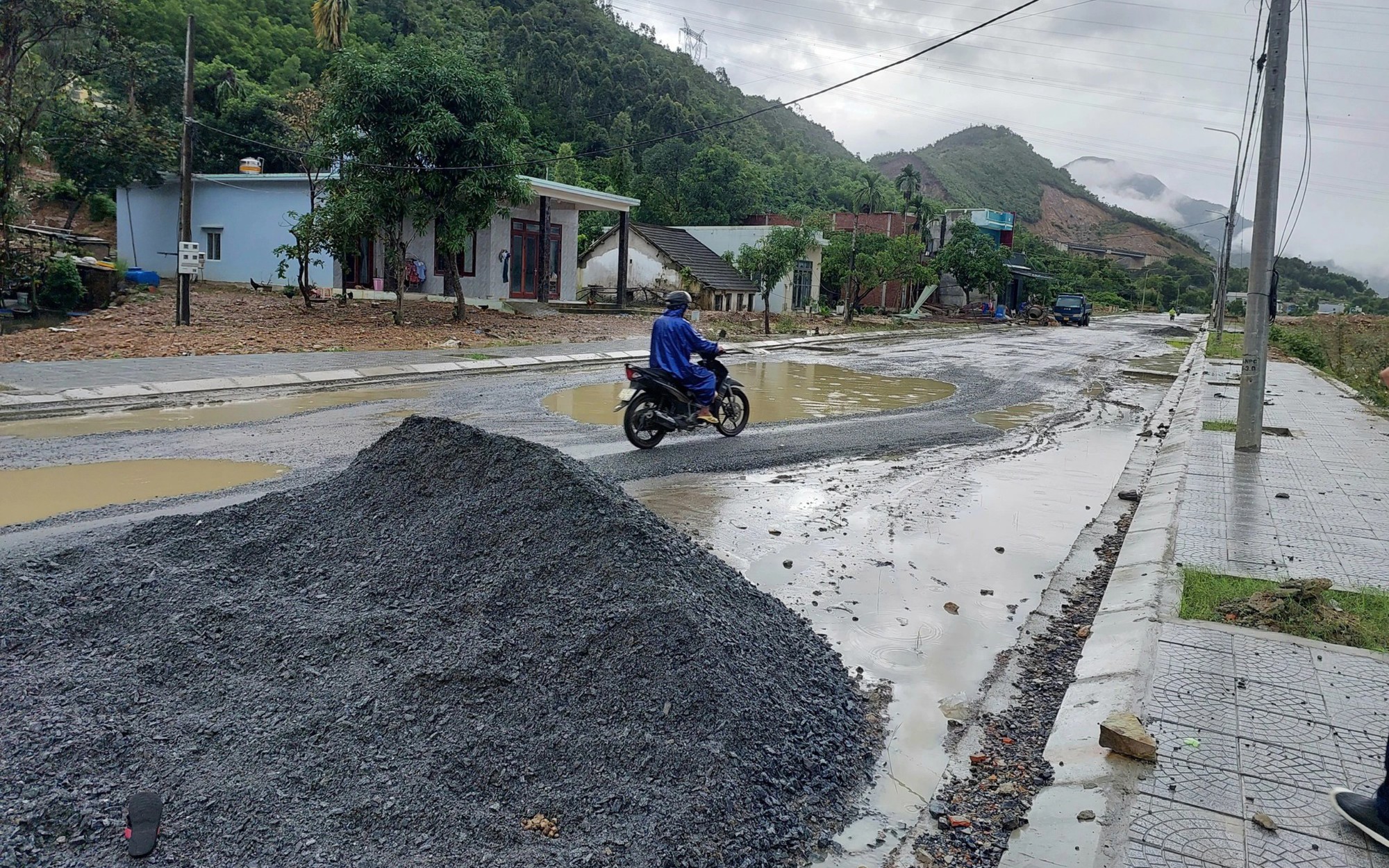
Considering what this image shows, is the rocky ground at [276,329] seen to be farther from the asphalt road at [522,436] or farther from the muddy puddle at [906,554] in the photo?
the muddy puddle at [906,554]

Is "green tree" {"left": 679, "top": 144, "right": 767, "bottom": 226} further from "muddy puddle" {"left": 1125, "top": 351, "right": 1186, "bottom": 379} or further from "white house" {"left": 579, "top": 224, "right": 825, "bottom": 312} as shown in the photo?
"muddy puddle" {"left": 1125, "top": 351, "right": 1186, "bottom": 379}

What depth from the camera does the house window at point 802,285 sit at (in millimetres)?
44562

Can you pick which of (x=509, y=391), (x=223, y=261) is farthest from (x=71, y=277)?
(x=509, y=391)

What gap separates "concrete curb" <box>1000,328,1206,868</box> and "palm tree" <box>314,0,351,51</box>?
35.6 m

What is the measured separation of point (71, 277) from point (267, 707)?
27341 mm

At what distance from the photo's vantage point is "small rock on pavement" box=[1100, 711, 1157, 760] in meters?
3.67

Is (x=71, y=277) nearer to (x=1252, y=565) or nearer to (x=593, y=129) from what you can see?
(x=1252, y=565)

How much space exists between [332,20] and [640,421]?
1241 inches

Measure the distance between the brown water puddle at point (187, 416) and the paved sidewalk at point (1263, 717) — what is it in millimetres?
10521

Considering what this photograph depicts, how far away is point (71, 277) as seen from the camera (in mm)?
25859

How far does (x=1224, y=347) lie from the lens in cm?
3184

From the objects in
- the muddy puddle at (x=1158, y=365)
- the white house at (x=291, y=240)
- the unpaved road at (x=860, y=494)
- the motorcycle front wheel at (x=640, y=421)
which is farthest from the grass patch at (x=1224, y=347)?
the motorcycle front wheel at (x=640, y=421)

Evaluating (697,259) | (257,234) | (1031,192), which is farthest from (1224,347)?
(1031,192)

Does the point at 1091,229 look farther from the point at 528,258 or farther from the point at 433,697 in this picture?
the point at 433,697
